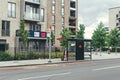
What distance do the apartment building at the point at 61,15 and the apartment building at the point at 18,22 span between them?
67.1ft

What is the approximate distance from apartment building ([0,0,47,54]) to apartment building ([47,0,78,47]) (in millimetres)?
20453

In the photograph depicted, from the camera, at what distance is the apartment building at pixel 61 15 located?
7906 cm

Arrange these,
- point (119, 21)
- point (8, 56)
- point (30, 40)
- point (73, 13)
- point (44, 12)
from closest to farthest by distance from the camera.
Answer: point (8, 56) < point (30, 40) < point (44, 12) < point (73, 13) < point (119, 21)

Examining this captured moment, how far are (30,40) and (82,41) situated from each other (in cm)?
1643

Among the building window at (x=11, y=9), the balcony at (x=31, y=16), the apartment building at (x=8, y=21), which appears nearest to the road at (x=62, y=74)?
the apartment building at (x=8, y=21)

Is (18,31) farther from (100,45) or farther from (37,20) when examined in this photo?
(100,45)

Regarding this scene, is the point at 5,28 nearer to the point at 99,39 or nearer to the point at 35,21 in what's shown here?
the point at 35,21

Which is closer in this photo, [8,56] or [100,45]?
[8,56]

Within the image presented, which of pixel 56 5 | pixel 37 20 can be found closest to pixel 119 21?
pixel 56 5

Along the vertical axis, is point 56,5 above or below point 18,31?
above

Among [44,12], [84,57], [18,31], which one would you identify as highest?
[44,12]

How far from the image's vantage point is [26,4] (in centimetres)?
5316

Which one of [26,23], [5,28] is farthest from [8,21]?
[26,23]

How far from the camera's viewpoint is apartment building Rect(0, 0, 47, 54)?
48.2 m
